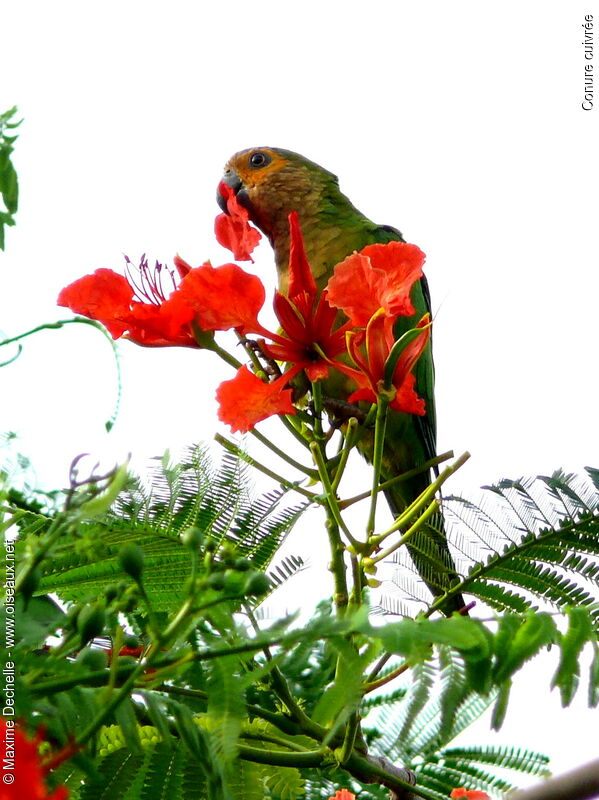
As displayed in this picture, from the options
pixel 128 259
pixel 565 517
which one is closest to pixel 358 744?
pixel 565 517

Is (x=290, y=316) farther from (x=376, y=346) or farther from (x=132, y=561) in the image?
(x=132, y=561)

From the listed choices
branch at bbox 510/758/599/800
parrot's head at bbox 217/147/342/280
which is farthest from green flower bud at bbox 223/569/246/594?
parrot's head at bbox 217/147/342/280

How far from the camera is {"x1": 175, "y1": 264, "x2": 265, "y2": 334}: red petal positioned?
1424 mm

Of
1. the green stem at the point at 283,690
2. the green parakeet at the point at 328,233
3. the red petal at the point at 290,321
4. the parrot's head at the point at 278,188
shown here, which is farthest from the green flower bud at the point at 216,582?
the parrot's head at the point at 278,188

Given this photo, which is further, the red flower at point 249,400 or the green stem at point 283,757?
the red flower at point 249,400

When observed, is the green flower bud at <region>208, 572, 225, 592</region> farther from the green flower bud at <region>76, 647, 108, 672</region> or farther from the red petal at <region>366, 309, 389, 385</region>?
the red petal at <region>366, 309, 389, 385</region>

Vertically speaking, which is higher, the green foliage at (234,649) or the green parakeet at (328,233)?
the green parakeet at (328,233)

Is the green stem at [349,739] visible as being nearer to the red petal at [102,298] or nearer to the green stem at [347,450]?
the green stem at [347,450]

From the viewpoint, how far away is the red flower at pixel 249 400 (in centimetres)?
145

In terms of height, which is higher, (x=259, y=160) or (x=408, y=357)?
(x=259, y=160)

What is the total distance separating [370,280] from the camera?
1373mm

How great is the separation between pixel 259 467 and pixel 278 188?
2247 mm

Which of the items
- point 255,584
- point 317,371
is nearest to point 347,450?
point 317,371

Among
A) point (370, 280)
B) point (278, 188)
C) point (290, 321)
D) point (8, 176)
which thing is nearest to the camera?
point (8, 176)
